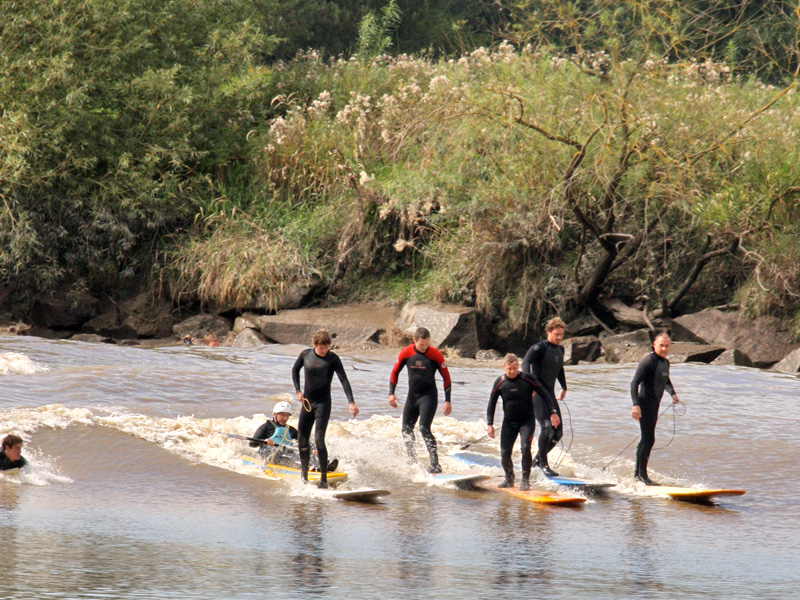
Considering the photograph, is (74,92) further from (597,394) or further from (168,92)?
(597,394)

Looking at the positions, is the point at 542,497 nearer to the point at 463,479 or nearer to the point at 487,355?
the point at 463,479

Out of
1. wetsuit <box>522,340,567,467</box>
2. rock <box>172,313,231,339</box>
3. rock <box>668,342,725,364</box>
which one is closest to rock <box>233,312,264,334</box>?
rock <box>172,313,231,339</box>

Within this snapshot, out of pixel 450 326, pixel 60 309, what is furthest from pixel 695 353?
pixel 60 309

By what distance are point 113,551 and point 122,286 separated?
18.6 metres

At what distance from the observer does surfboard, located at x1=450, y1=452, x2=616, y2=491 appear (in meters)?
10.0

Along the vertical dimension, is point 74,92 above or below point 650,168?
above

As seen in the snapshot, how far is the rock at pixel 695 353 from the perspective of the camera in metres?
19.4

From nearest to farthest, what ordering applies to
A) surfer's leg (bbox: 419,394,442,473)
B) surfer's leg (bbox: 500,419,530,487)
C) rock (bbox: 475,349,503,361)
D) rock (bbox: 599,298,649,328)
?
1. surfer's leg (bbox: 500,419,530,487)
2. surfer's leg (bbox: 419,394,442,473)
3. rock (bbox: 475,349,503,361)
4. rock (bbox: 599,298,649,328)

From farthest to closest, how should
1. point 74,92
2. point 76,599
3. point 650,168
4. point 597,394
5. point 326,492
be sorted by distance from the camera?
point 74,92
point 650,168
point 597,394
point 326,492
point 76,599

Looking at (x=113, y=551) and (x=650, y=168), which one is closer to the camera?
(x=113, y=551)

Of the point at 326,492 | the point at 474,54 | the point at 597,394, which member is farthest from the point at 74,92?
the point at 326,492

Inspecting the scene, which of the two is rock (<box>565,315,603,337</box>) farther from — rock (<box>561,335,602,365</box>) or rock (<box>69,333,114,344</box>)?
rock (<box>69,333,114,344</box>)

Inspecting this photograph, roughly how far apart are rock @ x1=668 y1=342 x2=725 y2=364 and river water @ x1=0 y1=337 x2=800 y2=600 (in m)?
3.02

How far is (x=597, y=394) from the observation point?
15.6 meters
